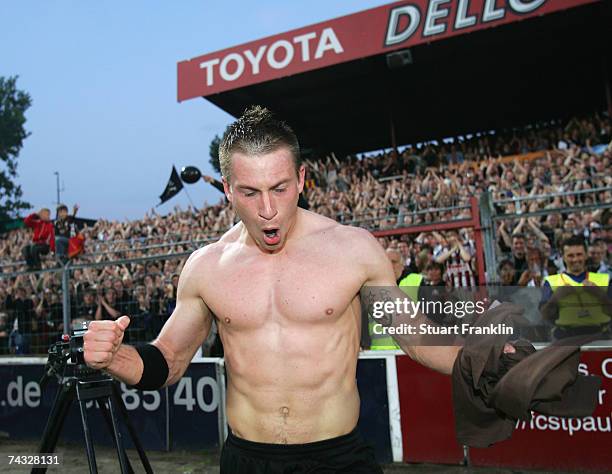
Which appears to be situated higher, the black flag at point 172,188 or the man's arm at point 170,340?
the black flag at point 172,188

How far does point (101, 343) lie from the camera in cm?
217

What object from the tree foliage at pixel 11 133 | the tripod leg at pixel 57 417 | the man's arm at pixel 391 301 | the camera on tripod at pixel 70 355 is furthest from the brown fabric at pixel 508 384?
the tree foliage at pixel 11 133

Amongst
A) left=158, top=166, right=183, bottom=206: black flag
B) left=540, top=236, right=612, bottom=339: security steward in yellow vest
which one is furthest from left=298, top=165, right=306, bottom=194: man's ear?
left=158, top=166, right=183, bottom=206: black flag

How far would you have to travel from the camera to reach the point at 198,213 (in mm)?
16250

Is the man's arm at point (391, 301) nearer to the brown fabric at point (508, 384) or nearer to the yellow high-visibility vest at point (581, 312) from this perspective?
the brown fabric at point (508, 384)

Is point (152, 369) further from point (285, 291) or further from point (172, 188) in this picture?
point (172, 188)

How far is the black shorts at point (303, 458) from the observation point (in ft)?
7.88

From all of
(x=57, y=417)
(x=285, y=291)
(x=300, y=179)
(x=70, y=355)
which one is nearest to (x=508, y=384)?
(x=285, y=291)

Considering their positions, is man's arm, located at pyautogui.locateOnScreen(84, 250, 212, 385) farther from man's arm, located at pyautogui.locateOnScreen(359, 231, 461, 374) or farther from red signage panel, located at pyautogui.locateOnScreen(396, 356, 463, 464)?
red signage panel, located at pyautogui.locateOnScreen(396, 356, 463, 464)

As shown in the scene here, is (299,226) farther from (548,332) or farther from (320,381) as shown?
(548,332)

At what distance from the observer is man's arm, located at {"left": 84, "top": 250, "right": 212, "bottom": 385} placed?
7.15 ft

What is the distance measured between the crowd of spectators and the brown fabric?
134 inches

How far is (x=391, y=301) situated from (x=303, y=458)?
2.62 feet

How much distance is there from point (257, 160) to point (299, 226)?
0.49m
